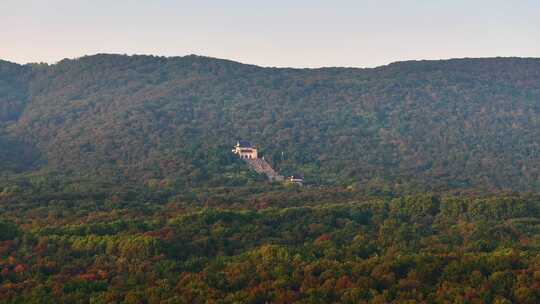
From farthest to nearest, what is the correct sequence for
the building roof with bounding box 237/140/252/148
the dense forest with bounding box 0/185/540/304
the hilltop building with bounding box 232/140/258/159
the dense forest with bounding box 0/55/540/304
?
the building roof with bounding box 237/140/252/148 → the hilltop building with bounding box 232/140/258/159 → the dense forest with bounding box 0/55/540/304 → the dense forest with bounding box 0/185/540/304

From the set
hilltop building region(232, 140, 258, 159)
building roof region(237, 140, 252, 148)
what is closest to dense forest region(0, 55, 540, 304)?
hilltop building region(232, 140, 258, 159)

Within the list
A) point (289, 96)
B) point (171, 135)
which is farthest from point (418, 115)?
point (171, 135)

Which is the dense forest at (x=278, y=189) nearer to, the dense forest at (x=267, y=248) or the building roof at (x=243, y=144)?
the dense forest at (x=267, y=248)

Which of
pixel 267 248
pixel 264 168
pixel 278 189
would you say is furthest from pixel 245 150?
pixel 267 248

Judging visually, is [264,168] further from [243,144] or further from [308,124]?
[308,124]

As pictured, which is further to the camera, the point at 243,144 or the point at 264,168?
the point at 243,144

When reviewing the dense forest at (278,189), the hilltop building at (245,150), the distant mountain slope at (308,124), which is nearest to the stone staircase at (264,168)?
the hilltop building at (245,150)

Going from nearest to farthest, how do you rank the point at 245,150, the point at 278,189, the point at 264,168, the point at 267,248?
1. the point at 267,248
2. the point at 278,189
3. the point at 264,168
4. the point at 245,150

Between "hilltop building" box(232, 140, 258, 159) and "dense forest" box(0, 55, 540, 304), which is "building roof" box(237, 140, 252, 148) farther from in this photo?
"dense forest" box(0, 55, 540, 304)
